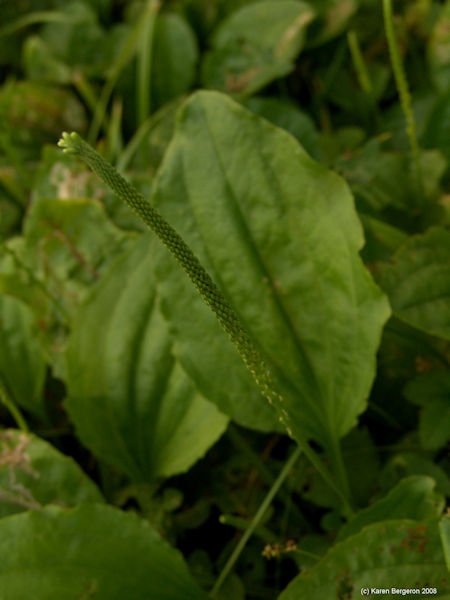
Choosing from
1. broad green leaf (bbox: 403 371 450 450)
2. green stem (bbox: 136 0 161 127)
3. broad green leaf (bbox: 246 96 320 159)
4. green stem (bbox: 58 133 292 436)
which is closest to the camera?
green stem (bbox: 58 133 292 436)

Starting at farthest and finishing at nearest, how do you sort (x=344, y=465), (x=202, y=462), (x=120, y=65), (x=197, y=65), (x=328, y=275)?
(x=197, y=65), (x=120, y=65), (x=202, y=462), (x=344, y=465), (x=328, y=275)

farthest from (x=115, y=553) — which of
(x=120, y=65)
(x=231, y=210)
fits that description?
(x=120, y=65)

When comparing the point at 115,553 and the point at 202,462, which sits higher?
the point at 115,553

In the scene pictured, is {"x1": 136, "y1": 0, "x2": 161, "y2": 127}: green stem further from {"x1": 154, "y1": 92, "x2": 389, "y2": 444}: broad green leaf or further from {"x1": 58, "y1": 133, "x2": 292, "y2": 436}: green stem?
{"x1": 58, "y1": 133, "x2": 292, "y2": 436}: green stem

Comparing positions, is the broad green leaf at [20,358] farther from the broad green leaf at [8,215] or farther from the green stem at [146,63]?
the green stem at [146,63]

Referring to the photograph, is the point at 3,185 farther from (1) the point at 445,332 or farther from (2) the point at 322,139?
(1) the point at 445,332

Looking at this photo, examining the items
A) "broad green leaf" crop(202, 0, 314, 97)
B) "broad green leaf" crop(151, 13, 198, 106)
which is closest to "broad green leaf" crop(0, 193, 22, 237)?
"broad green leaf" crop(151, 13, 198, 106)

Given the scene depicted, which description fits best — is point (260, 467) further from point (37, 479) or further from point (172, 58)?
point (172, 58)
